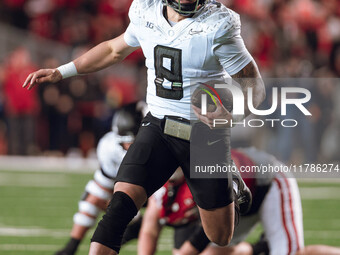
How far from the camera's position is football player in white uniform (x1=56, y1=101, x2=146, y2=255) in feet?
17.2

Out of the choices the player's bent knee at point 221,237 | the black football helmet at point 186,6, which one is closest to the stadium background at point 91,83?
the player's bent knee at point 221,237

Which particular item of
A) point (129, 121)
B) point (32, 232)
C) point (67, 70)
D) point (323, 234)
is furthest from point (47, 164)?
point (67, 70)

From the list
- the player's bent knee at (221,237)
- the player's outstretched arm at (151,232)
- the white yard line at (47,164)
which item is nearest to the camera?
the player's bent knee at (221,237)

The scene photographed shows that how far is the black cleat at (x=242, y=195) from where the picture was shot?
428cm

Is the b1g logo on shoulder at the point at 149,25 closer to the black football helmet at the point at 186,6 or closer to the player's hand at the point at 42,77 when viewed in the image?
the black football helmet at the point at 186,6

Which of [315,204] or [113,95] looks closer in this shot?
[315,204]

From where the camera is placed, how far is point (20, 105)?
12.2 m

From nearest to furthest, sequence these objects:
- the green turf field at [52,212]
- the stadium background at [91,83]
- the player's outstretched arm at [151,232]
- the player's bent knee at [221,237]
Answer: the player's bent knee at [221,237], the player's outstretched arm at [151,232], the green turf field at [52,212], the stadium background at [91,83]

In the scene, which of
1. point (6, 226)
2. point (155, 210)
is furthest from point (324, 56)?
point (155, 210)

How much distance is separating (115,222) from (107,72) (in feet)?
30.3

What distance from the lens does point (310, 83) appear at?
11398 mm

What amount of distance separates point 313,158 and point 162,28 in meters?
7.83

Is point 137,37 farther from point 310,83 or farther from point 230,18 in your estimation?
point 310,83

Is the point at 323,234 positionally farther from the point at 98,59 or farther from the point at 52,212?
the point at 98,59
